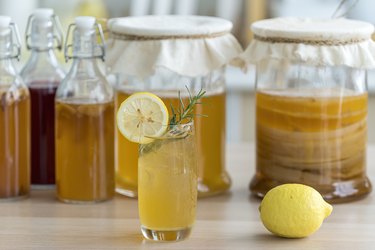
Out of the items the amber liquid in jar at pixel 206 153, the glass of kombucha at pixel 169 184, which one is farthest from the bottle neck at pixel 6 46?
the glass of kombucha at pixel 169 184

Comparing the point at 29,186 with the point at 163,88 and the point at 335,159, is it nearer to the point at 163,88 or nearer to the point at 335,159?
the point at 163,88

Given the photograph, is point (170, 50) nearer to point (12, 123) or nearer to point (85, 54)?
point (85, 54)

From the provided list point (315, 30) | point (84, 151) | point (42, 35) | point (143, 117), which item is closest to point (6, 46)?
point (42, 35)

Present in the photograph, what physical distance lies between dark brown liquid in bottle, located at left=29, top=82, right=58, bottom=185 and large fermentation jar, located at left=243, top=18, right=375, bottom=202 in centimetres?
36

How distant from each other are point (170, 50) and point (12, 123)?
0.95ft

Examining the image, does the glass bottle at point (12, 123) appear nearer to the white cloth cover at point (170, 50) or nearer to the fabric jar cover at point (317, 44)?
the white cloth cover at point (170, 50)

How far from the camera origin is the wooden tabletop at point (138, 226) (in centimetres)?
130

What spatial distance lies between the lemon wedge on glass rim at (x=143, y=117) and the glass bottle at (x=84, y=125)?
0.19 m

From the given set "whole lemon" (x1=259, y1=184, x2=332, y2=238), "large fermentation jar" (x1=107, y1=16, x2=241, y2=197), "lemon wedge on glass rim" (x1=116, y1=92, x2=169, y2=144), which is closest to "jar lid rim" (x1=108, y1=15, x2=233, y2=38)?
"large fermentation jar" (x1=107, y1=16, x2=241, y2=197)

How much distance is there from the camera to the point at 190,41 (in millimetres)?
1521

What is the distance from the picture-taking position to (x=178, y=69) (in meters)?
1.49

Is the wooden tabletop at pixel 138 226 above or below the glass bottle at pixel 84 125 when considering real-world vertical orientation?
below

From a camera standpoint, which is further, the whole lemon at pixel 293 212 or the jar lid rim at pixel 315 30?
the jar lid rim at pixel 315 30

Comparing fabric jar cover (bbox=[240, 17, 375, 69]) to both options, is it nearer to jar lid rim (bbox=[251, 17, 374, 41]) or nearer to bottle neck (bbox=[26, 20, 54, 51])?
jar lid rim (bbox=[251, 17, 374, 41])
